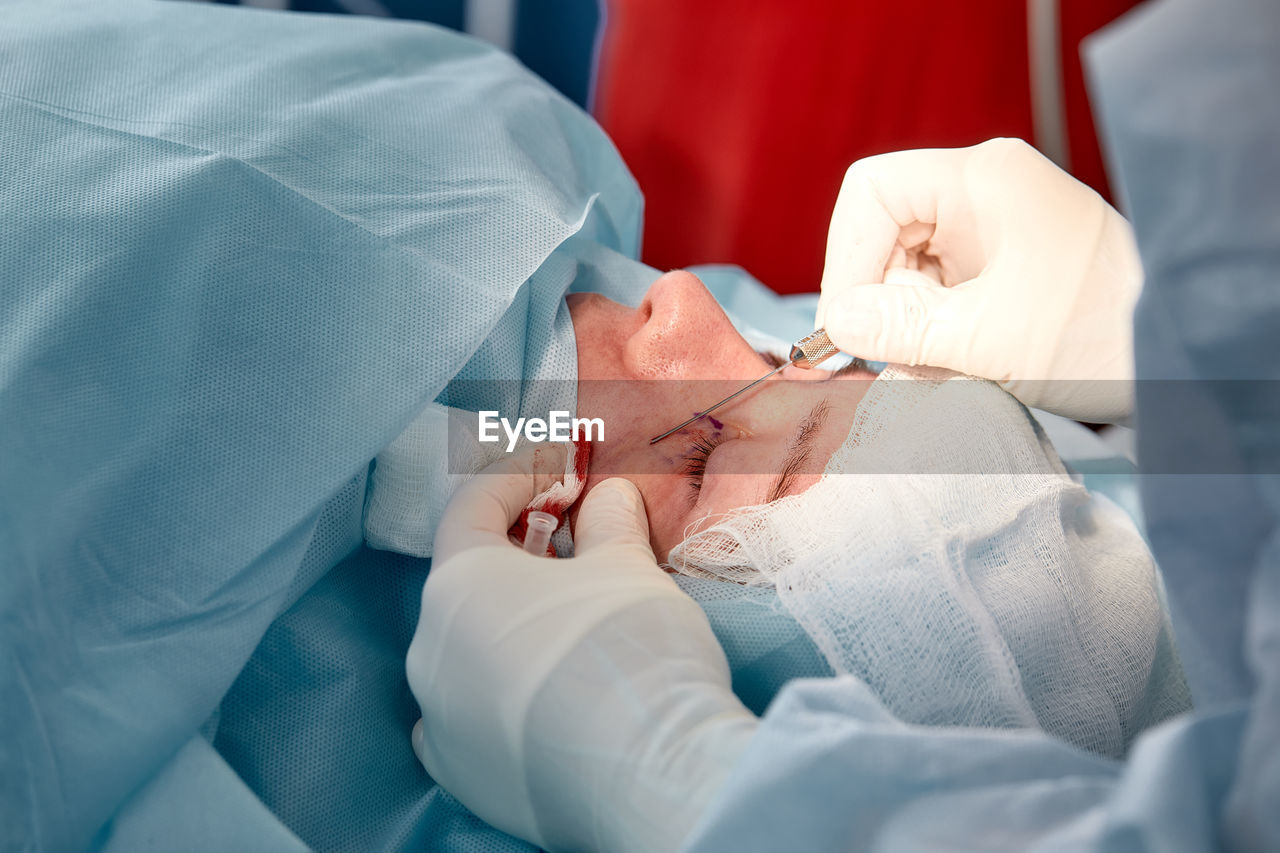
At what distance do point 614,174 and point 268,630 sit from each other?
955 mm

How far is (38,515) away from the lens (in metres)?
0.69

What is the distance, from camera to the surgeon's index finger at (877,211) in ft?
3.43

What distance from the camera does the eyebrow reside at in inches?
37.6

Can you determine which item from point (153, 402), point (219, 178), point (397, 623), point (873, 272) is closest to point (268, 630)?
point (397, 623)

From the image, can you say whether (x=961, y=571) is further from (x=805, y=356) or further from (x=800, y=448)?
(x=805, y=356)

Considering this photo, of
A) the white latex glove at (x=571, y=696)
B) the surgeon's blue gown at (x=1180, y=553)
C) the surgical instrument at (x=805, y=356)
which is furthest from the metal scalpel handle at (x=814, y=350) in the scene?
the surgeon's blue gown at (x=1180, y=553)

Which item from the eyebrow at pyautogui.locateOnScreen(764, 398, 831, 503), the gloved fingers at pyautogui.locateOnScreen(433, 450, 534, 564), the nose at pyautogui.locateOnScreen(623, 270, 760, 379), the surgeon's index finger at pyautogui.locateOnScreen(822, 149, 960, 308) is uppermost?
the surgeon's index finger at pyautogui.locateOnScreen(822, 149, 960, 308)

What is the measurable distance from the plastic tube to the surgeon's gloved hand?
422 millimetres

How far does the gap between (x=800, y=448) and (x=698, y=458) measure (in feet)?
0.41

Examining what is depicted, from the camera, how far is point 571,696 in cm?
67

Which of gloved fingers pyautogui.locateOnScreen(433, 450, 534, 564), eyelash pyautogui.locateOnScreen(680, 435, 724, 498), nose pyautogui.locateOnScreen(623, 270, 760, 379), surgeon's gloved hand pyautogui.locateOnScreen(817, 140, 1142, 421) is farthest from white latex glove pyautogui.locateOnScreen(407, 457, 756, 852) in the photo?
surgeon's gloved hand pyautogui.locateOnScreen(817, 140, 1142, 421)

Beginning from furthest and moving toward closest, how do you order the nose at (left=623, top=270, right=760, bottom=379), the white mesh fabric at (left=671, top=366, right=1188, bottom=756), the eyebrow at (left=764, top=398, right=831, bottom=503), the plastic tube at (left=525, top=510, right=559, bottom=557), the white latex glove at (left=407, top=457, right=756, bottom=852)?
the nose at (left=623, top=270, right=760, bottom=379), the eyebrow at (left=764, top=398, right=831, bottom=503), the plastic tube at (left=525, top=510, right=559, bottom=557), the white mesh fabric at (left=671, top=366, right=1188, bottom=756), the white latex glove at (left=407, top=457, right=756, bottom=852)

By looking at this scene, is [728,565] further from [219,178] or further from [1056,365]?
[219,178]

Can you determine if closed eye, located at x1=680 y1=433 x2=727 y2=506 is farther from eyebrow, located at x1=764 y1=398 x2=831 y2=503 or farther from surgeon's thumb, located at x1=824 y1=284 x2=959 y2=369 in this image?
surgeon's thumb, located at x1=824 y1=284 x2=959 y2=369
